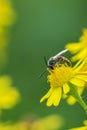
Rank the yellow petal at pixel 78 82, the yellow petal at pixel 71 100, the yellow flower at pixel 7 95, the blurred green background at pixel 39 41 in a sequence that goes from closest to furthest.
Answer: the yellow petal at pixel 78 82 → the yellow petal at pixel 71 100 → the yellow flower at pixel 7 95 → the blurred green background at pixel 39 41

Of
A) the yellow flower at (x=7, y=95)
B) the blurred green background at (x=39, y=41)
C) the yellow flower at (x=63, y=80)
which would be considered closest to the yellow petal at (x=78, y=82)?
the yellow flower at (x=63, y=80)

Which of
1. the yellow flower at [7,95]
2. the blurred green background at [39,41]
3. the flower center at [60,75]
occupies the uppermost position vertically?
the flower center at [60,75]

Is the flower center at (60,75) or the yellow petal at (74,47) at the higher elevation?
the flower center at (60,75)

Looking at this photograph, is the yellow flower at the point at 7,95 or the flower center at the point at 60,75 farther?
the yellow flower at the point at 7,95

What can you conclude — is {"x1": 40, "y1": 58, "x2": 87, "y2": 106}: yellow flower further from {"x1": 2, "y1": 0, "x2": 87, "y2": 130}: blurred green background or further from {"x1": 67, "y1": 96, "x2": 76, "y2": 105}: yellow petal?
{"x1": 2, "y1": 0, "x2": 87, "y2": 130}: blurred green background

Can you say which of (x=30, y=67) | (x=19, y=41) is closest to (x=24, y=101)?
(x=30, y=67)

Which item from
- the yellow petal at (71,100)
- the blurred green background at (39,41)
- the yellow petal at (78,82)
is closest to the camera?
the yellow petal at (78,82)

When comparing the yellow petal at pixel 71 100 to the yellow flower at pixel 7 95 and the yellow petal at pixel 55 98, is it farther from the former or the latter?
the yellow flower at pixel 7 95

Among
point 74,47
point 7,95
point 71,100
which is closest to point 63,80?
point 71,100

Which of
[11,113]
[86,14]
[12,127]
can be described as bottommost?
[86,14]

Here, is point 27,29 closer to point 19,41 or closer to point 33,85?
point 19,41
